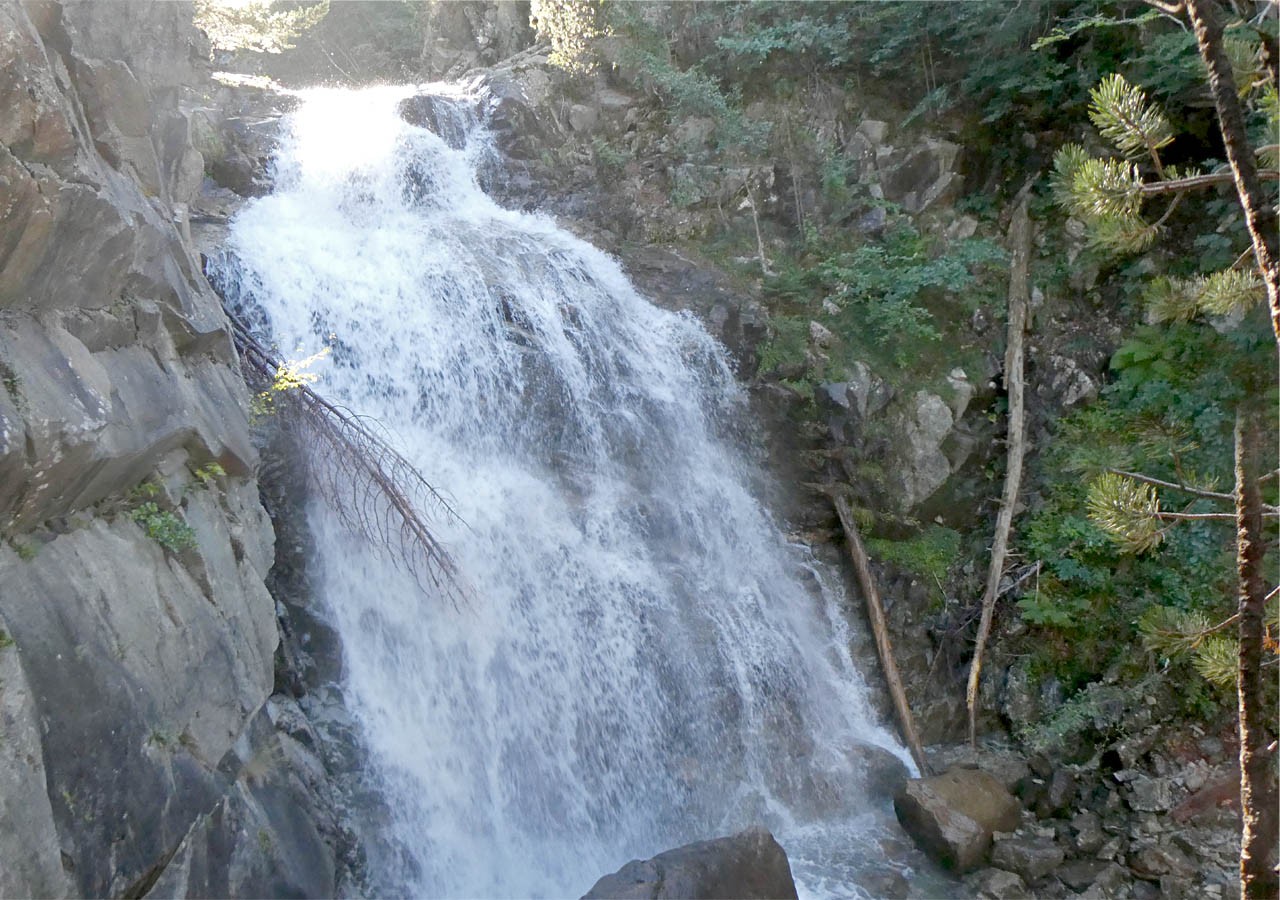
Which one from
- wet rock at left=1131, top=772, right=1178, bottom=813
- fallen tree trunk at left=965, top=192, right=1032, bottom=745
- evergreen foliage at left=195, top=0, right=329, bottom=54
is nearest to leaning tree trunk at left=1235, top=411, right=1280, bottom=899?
wet rock at left=1131, top=772, right=1178, bottom=813

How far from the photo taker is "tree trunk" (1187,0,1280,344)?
2.21 meters

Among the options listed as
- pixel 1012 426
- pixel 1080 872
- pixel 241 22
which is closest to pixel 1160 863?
pixel 1080 872

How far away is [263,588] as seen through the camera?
583 cm

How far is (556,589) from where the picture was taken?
7770 mm

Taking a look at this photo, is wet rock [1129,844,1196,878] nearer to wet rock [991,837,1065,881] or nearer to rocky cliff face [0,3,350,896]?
wet rock [991,837,1065,881]

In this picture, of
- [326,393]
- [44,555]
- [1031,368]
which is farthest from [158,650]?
[1031,368]

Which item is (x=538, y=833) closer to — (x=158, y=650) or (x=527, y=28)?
(x=158, y=650)

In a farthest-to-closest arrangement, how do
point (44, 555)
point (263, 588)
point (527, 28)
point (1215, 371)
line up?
point (527, 28) < point (1215, 371) < point (263, 588) < point (44, 555)

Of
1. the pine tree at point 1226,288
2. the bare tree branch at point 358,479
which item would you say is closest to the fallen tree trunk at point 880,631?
the bare tree branch at point 358,479

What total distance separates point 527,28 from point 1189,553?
15.9 m

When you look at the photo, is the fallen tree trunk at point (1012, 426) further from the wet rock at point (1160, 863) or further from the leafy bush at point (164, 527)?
the leafy bush at point (164, 527)

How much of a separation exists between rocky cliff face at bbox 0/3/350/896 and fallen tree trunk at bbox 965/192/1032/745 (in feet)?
22.5

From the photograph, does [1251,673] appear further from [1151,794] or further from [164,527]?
[1151,794]

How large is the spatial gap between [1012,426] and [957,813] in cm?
485
